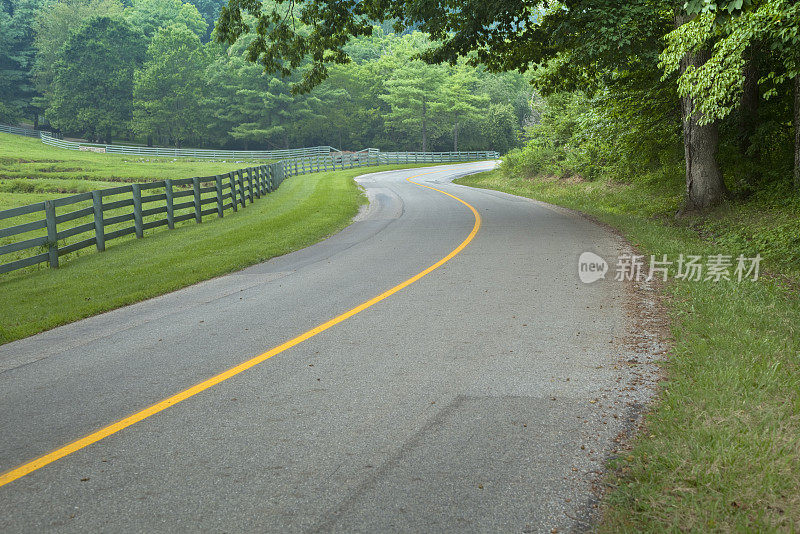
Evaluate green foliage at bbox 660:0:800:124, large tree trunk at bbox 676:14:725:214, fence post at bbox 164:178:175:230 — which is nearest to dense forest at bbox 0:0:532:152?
fence post at bbox 164:178:175:230

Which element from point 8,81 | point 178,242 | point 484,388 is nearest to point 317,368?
point 484,388

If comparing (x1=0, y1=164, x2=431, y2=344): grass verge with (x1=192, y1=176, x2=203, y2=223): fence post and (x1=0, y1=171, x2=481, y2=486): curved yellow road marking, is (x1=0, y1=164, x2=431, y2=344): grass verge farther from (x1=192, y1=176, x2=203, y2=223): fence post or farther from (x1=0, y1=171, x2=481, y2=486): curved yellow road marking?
(x1=0, y1=171, x2=481, y2=486): curved yellow road marking

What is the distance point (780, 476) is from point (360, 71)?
74.7m

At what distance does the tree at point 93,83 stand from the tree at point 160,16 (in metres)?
10.5

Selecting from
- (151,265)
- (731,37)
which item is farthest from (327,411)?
(151,265)

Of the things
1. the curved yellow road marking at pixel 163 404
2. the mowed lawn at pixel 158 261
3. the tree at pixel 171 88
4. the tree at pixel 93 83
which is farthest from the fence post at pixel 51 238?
the tree at pixel 93 83

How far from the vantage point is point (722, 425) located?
12.9 ft

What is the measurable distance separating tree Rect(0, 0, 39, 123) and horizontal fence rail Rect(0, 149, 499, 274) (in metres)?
55.5

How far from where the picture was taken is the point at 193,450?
404cm

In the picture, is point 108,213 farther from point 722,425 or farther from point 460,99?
point 460,99

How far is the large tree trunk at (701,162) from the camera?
13.3 meters

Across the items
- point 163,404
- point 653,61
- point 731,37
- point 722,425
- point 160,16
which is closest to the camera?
point 722,425

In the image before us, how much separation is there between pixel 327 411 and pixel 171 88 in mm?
75136

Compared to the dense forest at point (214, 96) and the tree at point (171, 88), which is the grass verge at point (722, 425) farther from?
the tree at point (171, 88)
